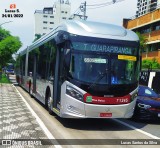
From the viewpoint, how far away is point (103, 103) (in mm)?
10508

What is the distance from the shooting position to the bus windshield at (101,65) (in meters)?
10.5

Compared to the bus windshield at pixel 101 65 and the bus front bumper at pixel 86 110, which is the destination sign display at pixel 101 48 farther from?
the bus front bumper at pixel 86 110

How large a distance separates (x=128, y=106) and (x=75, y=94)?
183 cm

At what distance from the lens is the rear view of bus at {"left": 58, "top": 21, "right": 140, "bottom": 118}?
1038 cm

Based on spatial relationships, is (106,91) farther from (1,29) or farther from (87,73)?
(1,29)

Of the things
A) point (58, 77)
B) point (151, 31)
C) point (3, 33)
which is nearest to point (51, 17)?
point (3, 33)

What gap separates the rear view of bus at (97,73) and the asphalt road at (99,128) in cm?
50

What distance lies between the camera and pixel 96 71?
34.6ft

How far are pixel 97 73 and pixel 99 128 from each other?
189 centimetres

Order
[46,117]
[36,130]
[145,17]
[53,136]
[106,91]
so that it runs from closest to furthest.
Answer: [53,136], [36,130], [106,91], [46,117], [145,17]

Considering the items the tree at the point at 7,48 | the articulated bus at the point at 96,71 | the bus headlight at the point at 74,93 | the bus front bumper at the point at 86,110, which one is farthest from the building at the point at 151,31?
the bus headlight at the point at 74,93

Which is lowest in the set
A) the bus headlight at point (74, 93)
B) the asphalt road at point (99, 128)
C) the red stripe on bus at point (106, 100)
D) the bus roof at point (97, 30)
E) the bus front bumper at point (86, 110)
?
the asphalt road at point (99, 128)

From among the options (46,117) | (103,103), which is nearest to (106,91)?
(103,103)

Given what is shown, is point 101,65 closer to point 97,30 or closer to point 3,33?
point 97,30
